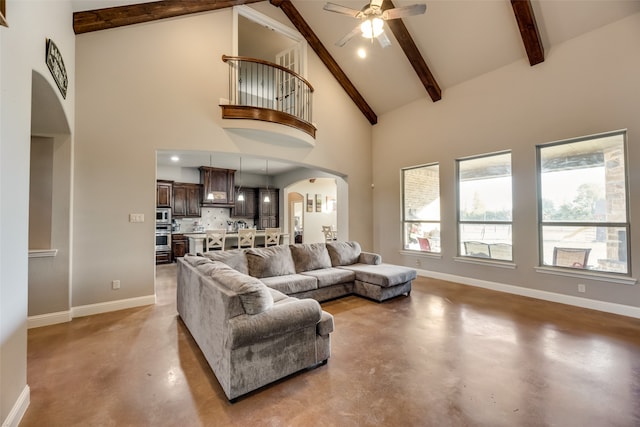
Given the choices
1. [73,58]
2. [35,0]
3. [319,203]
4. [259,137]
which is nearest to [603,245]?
[259,137]

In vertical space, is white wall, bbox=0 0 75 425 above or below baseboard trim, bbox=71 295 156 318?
above

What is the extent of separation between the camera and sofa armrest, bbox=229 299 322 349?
194cm

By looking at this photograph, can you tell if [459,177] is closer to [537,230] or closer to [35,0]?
[537,230]

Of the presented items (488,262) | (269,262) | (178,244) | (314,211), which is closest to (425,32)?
(488,262)

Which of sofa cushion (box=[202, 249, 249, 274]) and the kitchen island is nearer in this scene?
sofa cushion (box=[202, 249, 249, 274])

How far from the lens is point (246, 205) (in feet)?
32.5

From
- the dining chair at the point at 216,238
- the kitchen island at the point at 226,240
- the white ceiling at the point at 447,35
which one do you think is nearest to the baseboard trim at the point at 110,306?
the kitchen island at the point at 226,240

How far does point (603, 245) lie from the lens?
3.90 metres

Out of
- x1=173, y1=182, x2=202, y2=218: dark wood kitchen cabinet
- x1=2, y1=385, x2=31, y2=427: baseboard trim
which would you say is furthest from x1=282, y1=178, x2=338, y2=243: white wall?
x1=2, y1=385, x2=31, y2=427: baseboard trim

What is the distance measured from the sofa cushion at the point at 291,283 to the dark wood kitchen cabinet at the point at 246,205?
6.17 metres

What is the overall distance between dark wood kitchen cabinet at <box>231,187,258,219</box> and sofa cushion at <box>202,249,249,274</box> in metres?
5.95

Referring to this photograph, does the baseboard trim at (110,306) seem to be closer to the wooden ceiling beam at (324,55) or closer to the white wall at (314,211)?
the wooden ceiling beam at (324,55)

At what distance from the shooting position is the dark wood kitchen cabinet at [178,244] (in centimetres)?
805

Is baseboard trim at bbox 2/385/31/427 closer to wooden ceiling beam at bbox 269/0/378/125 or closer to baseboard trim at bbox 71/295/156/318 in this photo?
baseboard trim at bbox 71/295/156/318
